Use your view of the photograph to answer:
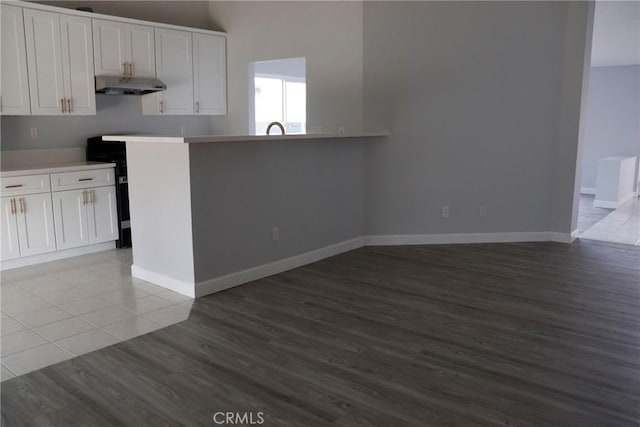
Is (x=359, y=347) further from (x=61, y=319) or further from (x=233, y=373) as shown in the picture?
(x=61, y=319)

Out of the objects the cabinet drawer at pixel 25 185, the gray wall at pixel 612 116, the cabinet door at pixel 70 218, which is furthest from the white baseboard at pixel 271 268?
the gray wall at pixel 612 116

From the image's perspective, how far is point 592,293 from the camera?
158 inches

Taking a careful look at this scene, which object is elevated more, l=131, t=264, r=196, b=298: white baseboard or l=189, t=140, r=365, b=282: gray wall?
→ l=189, t=140, r=365, b=282: gray wall

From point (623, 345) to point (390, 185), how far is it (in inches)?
113

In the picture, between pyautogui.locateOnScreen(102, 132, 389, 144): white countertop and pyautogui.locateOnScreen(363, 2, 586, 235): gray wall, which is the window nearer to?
pyautogui.locateOnScreen(363, 2, 586, 235): gray wall

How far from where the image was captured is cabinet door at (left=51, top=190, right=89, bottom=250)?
489cm

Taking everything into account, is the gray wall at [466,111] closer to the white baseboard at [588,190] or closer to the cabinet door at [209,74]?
the cabinet door at [209,74]

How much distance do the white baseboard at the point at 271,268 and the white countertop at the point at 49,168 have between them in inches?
79.1

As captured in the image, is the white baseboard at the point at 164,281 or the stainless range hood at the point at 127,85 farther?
the stainless range hood at the point at 127,85

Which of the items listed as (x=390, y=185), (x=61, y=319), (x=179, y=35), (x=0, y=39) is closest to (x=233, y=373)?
(x=61, y=319)

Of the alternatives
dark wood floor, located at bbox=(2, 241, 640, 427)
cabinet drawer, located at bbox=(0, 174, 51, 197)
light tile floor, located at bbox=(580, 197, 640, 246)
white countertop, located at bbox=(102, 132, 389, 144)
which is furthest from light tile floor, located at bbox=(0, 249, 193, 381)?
light tile floor, located at bbox=(580, 197, 640, 246)

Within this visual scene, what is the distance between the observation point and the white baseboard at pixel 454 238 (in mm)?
5570

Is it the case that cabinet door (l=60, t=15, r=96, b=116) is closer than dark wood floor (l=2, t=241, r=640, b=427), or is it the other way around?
dark wood floor (l=2, t=241, r=640, b=427)

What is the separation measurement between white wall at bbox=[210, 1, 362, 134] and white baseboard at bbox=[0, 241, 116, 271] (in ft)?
7.65
